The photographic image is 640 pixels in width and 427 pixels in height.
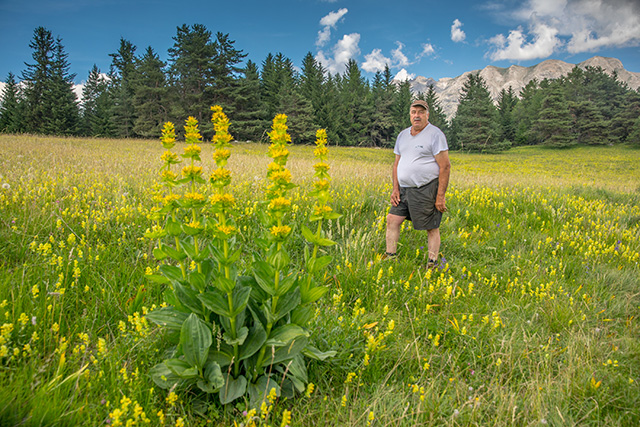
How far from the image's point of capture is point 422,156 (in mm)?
4637

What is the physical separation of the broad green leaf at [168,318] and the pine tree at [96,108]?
45.1 meters

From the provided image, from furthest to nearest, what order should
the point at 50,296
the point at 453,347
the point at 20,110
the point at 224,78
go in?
the point at 20,110, the point at 224,78, the point at 453,347, the point at 50,296

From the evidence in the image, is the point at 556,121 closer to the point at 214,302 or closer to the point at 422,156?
the point at 422,156

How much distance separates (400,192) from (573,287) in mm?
2637

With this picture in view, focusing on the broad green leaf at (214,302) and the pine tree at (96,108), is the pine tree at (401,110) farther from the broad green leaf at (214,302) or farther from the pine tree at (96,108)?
the broad green leaf at (214,302)

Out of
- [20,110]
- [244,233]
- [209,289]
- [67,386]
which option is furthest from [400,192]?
[20,110]

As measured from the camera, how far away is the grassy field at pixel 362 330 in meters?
1.83

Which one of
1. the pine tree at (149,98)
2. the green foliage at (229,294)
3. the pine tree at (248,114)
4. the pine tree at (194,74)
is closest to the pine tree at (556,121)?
the pine tree at (248,114)

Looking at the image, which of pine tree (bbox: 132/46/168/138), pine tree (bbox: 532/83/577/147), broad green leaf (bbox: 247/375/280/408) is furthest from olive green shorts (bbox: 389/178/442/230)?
pine tree (bbox: 532/83/577/147)

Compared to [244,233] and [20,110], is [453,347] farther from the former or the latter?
[20,110]

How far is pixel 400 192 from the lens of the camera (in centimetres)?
513

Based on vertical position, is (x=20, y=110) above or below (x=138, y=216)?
above

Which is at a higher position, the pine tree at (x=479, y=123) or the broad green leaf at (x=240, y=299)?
the pine tree at (x=479, y=123)

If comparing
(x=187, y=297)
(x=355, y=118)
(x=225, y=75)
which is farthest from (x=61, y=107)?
(x=187, y=297)
